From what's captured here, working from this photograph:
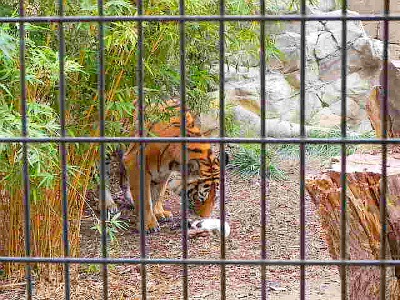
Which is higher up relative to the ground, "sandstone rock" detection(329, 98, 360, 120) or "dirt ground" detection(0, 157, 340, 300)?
"sandstone rock" detection(329, 98, 360, 120)

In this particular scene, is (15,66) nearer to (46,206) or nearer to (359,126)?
(46,206)

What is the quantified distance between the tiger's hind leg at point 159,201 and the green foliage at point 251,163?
163 centimetres

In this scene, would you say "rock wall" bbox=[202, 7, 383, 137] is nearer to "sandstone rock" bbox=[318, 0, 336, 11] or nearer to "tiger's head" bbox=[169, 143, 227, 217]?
"sandstone rock" bbox=[318, 0, 336, 11]

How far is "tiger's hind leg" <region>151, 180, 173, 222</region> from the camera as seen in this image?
7035mm

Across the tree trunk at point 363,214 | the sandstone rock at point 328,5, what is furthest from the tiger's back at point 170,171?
the sandstone rock at point 328,5

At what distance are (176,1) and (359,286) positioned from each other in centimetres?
200

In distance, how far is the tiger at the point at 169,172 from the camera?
674 cm

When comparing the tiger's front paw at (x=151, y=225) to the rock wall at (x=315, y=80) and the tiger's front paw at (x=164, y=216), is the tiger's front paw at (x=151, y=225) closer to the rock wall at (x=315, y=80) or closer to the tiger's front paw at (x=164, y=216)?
the tiger's front paw at (x=164, y=216)

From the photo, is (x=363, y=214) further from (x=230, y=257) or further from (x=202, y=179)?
(x=202, y=179)

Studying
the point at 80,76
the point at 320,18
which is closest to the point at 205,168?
the point at 80,76

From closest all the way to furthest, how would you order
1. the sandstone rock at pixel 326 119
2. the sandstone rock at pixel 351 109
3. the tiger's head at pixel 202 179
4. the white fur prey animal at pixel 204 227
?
the white fur prey animal at pixel 204 227
the tiger's head at pixel 202 179
the sandstone rock at pixel 326 119
the sandstone rock at pixel 351 109

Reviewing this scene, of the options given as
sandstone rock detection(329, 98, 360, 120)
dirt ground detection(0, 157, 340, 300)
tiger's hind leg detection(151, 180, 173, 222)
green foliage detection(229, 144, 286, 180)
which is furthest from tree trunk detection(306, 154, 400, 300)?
sandstone rock detection(329, 98, 360, 120)

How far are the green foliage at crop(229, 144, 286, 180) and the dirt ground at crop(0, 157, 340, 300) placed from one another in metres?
0.43

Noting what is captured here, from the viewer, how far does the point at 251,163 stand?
8.69 m
